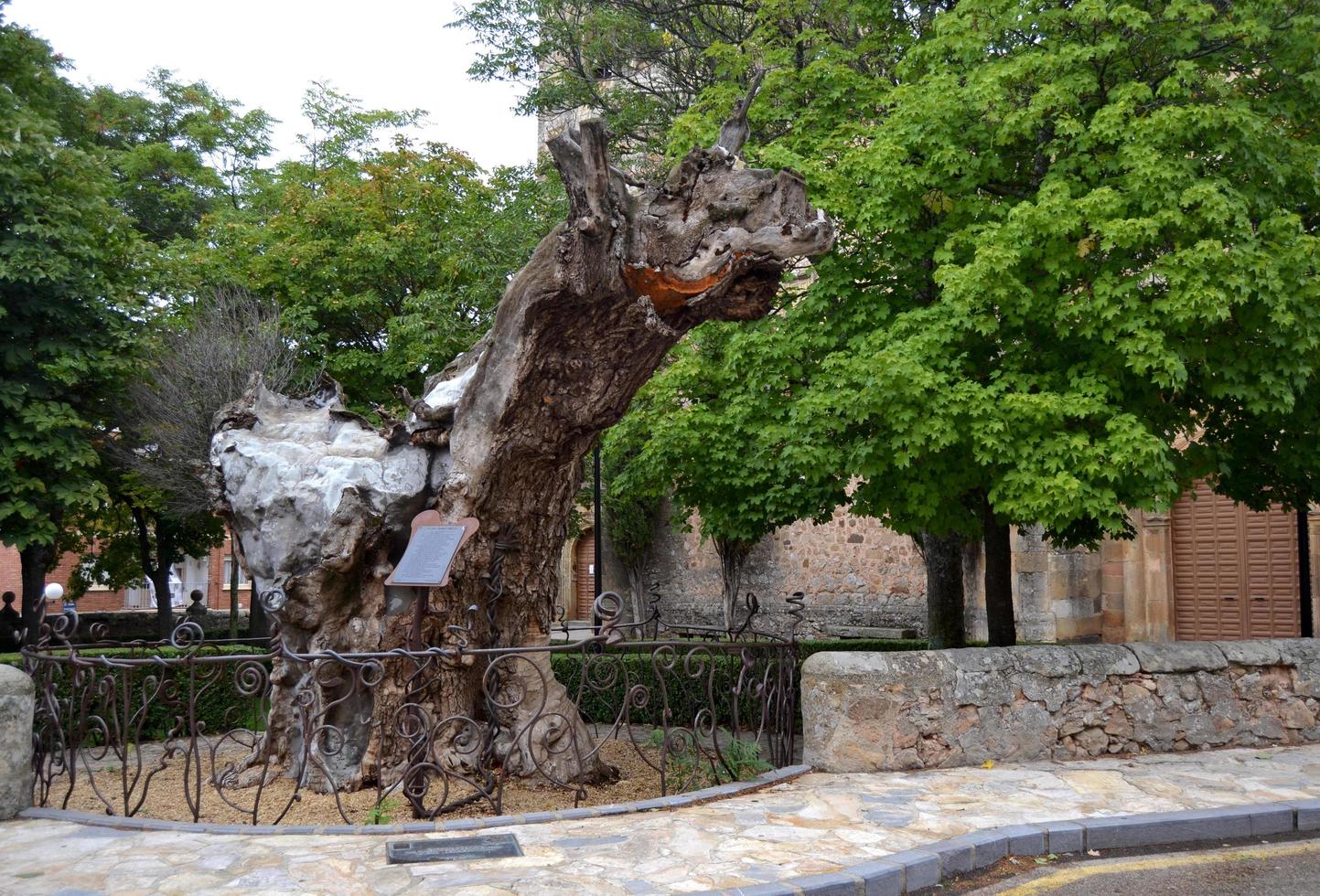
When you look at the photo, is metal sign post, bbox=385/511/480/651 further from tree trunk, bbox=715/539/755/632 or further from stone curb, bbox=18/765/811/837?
tree trunk, bbox=715/539/755/632

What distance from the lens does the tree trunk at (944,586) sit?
40.8 ft

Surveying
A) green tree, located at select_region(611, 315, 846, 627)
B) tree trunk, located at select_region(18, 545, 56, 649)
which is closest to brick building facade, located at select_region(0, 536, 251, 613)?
tree trunk, located at select_region(18, 545, 56, 649)

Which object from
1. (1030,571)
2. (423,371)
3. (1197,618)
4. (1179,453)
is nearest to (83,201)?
(423,371)

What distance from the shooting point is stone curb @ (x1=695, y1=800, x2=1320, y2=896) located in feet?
16.1

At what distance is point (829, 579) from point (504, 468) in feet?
50.1

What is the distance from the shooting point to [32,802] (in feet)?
21.7

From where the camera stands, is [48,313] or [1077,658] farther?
[48,313]

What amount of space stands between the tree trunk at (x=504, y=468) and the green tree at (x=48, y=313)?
7.32 m

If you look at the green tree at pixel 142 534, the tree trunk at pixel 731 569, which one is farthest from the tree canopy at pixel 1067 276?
the tree trunk at pixel 731 569

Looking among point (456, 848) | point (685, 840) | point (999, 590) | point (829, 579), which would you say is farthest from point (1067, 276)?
point (829, 579)

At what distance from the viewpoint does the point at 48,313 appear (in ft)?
48.9

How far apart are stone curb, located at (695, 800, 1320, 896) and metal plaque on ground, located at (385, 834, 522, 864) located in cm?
130

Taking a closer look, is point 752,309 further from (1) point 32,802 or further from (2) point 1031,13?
(1) point 32,802

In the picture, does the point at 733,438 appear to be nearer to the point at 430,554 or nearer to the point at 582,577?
the point at 430,554
